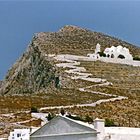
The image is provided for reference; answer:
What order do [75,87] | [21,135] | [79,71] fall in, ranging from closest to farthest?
[21,135]
[75,87]
[79,71]

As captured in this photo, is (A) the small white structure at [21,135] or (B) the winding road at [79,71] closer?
(A) the small white structure at [21,135]

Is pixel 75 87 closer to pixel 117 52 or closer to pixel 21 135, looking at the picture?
pixel 117 52

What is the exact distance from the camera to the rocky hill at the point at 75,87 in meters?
125

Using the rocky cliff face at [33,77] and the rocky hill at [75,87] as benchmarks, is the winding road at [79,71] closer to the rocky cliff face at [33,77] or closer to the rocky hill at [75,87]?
the rocky hill at [75,87]

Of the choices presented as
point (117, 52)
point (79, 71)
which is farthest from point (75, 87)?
point (117, 52)

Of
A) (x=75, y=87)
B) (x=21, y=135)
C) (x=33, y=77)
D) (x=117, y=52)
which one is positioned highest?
(x=117, y=52)

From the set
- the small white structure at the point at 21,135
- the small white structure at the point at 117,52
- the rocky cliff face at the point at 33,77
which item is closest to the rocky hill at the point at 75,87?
the rocky cliff face at the point at 33,77

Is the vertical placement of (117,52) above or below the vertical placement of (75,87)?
above

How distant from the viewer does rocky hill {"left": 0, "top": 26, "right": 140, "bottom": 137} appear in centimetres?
12469

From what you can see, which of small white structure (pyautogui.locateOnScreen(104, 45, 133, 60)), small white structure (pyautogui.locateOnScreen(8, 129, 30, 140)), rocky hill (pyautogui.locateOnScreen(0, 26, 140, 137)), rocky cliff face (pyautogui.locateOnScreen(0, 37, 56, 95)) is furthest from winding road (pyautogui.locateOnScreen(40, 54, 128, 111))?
small white structure (pyautogui.locateOnScreen(8, 129, 30, 140))

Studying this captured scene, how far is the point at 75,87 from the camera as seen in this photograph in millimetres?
152375

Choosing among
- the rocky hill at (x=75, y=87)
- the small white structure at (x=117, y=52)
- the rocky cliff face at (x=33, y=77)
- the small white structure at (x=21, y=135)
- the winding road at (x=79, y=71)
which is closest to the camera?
the small white structure at (x=21, y=135)

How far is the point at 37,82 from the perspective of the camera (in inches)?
7092

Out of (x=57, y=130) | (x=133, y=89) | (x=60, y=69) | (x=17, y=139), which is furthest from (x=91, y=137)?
(x=60, y=69)
